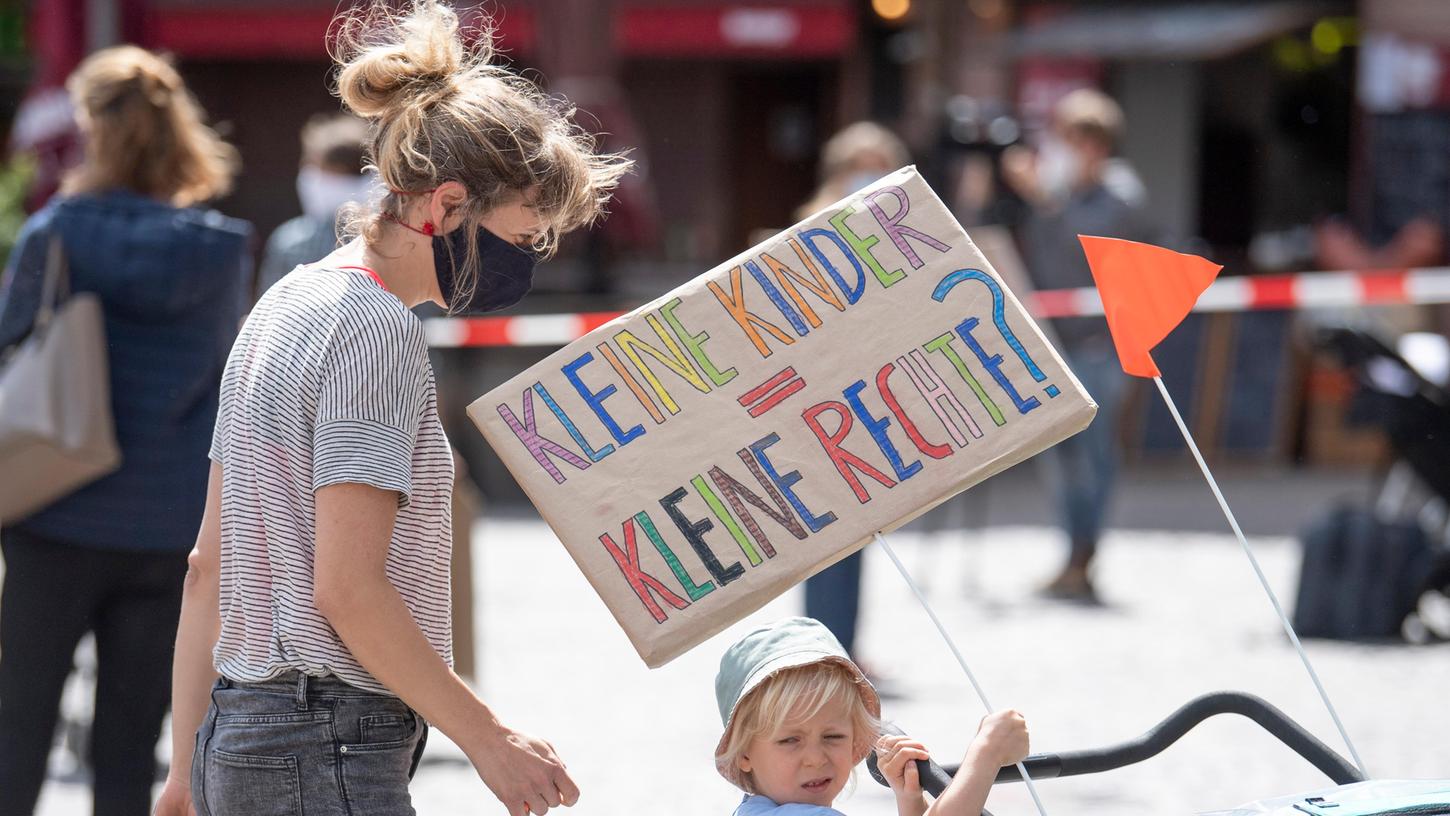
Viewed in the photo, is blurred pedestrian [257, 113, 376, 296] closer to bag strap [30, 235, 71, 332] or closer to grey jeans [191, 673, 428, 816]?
bag strap [30, 235, 71, 332]

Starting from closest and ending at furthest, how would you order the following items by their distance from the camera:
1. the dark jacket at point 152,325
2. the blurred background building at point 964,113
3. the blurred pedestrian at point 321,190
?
the dark jacket at point 152,325 < the blurred pedestrian at point 321,190 < the blurred background building at point 964,113

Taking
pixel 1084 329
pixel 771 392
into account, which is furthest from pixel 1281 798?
pixel 1084 329

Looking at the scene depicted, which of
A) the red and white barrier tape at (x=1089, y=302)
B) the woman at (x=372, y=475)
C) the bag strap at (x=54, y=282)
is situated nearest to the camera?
the woman at (x=372, y=475)

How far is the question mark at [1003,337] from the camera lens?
2.56 metres

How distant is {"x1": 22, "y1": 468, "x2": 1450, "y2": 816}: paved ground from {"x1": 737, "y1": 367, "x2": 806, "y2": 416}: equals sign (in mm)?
2533

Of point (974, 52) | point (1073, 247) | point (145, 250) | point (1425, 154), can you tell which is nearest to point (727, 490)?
point (145, 250)

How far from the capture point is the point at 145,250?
12.5ft

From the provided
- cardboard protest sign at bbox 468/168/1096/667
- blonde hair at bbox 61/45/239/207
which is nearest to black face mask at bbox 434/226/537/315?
cardboard protest sign at bbox 468/168/1096/667

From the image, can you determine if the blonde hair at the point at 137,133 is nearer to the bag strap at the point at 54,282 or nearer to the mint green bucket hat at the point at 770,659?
the bag strap at the point at 54,282

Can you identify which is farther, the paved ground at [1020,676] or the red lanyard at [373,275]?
the paved ground at [1020,676]

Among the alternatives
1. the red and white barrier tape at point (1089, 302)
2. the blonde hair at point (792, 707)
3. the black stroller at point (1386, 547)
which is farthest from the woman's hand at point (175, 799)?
the red and white barrier tape at point (1089, 302)

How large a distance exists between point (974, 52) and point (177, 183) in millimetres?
11749

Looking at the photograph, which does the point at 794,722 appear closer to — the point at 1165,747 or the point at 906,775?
the point at 906,775

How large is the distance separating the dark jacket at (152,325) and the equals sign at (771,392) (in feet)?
5.31
